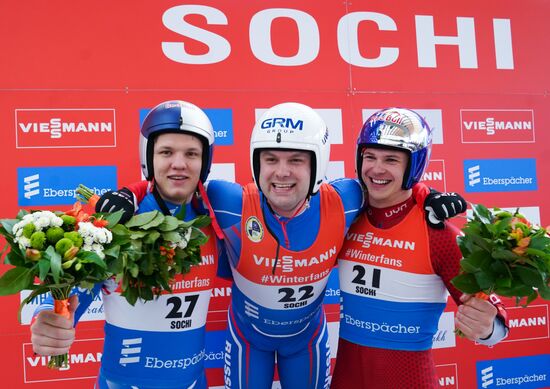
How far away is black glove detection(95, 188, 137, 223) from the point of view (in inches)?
78.8

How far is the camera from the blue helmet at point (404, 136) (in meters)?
2.34

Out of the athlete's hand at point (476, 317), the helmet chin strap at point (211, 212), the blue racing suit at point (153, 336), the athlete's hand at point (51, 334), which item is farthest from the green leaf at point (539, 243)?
the athlete's hand at point (51, 334)

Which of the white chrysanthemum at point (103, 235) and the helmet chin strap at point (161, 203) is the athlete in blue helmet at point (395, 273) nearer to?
the helmet chin strap at point (161, 203)

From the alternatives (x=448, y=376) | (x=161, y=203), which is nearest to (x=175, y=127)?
(x=161, y=203)

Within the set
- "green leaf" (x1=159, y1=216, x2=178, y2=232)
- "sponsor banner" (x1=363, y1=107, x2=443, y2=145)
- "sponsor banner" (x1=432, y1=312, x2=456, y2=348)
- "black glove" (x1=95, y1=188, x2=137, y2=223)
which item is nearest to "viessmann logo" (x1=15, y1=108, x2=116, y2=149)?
"black glove" (x1=95, y1=188, x2=137, y2=223)

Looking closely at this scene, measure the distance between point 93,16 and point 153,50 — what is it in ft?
1.64

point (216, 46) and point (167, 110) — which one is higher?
point (216, 46)

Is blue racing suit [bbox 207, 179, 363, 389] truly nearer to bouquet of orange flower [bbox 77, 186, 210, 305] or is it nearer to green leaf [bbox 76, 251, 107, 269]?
bouquet of orange flower [bbox 77, 186, 210, 305]

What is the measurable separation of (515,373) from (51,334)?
151 inches

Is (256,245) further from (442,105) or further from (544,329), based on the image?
(544,329)

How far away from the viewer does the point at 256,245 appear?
7.75 ft

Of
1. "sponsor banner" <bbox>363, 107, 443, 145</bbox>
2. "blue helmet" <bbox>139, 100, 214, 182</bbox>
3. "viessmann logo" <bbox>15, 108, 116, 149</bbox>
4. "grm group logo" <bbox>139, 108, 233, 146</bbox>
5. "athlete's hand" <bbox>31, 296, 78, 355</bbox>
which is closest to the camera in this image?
"athlete's hand" <bbox>31, 296, 78, 355</bbox>

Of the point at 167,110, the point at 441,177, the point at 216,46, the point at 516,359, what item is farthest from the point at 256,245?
the point at 516,359

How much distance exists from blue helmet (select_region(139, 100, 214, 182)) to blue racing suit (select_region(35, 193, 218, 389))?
240 millimetres
